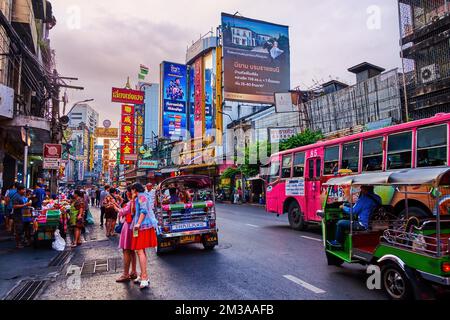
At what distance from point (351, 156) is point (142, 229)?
7204 mm

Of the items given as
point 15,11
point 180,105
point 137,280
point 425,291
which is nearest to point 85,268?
point 137,280

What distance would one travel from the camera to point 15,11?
15.8m

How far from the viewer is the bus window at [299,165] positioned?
12.5 metres

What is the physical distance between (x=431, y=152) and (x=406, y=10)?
1578cm

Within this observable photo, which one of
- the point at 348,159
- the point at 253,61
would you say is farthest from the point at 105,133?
the point at 348,159

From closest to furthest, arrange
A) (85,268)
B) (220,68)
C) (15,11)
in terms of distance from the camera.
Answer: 1. (85,268)
2. (15,11)
3. (220,68)

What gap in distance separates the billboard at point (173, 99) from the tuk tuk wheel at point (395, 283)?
142 ft

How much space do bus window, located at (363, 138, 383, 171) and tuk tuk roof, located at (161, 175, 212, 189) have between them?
15.6 ft

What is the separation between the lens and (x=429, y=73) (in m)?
17.5

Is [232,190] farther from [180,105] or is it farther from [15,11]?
[15,11]

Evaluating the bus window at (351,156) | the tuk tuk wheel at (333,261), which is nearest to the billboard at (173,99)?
the bus window at (351,156)

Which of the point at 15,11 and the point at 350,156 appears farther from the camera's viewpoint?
the point at 15,11

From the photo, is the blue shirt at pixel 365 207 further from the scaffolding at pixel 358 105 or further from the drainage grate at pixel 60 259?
the scaffolding at pixel 358 105

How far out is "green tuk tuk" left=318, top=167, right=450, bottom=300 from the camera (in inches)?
161
